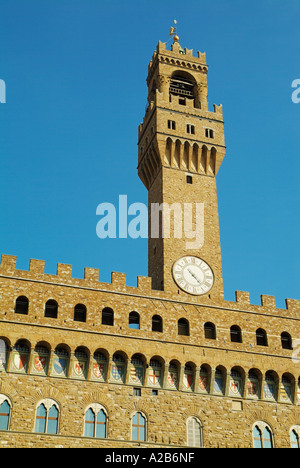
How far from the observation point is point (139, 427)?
35125mm

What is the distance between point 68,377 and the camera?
3497cm

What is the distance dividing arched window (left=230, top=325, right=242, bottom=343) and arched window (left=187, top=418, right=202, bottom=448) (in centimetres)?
554

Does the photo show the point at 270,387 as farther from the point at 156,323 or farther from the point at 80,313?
the point at 80,313

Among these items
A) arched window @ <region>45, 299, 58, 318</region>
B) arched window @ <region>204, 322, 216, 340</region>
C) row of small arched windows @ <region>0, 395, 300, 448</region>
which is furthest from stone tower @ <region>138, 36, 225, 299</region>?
row of small arched windows @ <region>0, 395, 300, 448</region>

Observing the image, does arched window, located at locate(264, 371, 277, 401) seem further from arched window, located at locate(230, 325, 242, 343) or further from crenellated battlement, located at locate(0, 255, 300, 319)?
crenellated battlement, located at locate(0, 255, 300, 319)

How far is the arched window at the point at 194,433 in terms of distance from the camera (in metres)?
35.7

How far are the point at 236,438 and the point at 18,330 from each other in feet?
42.7

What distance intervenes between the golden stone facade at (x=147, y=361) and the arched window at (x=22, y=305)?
0.05 metres

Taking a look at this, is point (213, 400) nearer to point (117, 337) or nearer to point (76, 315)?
point (117, 337)

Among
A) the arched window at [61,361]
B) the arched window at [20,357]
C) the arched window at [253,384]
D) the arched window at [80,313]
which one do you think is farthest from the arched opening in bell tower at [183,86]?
the arched window at [20,357]

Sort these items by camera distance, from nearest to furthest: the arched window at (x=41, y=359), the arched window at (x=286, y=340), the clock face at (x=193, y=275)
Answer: the arched window at (x=41, y=359)
the clock face at (x=193, y=275)
the arched window at (x=286, y=340)

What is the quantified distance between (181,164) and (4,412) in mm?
19700

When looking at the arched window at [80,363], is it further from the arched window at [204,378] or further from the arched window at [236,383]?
the arched window at [236,383]
